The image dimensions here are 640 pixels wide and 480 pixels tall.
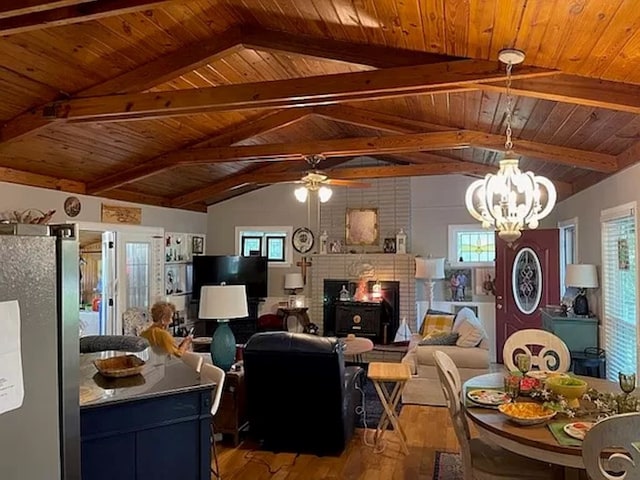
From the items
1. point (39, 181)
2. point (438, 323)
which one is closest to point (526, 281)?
point (438, 323)

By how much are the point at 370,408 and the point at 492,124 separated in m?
3.13

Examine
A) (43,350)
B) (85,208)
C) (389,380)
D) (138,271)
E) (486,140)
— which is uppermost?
(486,140)

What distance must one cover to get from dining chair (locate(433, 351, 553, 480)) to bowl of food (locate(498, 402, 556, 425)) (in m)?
0.26

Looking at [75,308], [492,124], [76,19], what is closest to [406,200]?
[492,124]

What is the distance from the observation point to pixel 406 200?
8656mm

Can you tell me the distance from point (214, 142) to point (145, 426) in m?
4.55

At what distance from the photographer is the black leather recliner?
3980 mm

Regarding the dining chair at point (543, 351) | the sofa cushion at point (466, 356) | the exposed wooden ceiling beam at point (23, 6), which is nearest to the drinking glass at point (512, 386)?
the dining chair at point (543, 351)

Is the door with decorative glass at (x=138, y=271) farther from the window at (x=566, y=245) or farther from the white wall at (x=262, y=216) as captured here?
the window at (x=566, y=245)

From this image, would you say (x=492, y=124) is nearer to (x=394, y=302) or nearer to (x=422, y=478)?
(x=422, y=478)

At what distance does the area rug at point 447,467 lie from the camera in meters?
3.78

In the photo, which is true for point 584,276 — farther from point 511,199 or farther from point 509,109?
point 511,199

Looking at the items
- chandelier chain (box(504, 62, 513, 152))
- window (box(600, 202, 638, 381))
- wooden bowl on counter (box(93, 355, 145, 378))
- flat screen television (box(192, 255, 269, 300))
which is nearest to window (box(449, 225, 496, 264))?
window (box(600, 202, 638, 381))

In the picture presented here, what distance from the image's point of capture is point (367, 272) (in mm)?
8641
